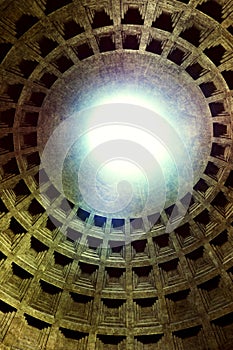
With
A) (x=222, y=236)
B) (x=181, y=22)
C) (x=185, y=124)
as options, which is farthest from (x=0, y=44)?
(x=222, y=236)

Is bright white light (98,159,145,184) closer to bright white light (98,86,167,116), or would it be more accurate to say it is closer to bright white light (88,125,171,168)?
bright white light (88,125,171,168)

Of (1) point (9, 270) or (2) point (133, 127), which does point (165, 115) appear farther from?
(1) point (9, 270)

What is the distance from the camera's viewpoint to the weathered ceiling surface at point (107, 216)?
17500mm

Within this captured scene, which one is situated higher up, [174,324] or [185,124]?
[185,124]

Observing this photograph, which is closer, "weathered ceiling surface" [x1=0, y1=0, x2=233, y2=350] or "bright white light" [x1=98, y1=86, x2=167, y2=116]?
"weathered ceiling surface" [x1=0, y1=0, x2=233, y2=350]

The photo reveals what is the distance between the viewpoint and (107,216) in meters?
22.9

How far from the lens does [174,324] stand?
Result: 2159 cm

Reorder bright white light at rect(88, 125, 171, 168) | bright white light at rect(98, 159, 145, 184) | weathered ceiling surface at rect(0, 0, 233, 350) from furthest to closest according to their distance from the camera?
bright white light at rect(98, 159, 145, 184) → bright white light at rect(88, 125, 171, 168) → weathered ceiling surface at rect(0, 0, 233, 350)

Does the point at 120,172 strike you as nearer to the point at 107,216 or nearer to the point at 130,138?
the point at 130,138

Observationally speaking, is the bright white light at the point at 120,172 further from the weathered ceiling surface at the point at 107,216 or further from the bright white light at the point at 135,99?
the bright white light at the point at 135,99

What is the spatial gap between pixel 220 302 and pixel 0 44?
15.5m

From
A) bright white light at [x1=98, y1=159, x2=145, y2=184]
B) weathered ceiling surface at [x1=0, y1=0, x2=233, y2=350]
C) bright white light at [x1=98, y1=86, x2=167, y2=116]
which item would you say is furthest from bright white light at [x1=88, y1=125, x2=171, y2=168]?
weathered ceiling surface at [x1=0, y1=0, x2=233, y2=350]

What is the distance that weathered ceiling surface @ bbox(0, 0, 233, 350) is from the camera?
17500 millimetres

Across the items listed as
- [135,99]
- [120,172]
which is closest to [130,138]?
[120,172]
